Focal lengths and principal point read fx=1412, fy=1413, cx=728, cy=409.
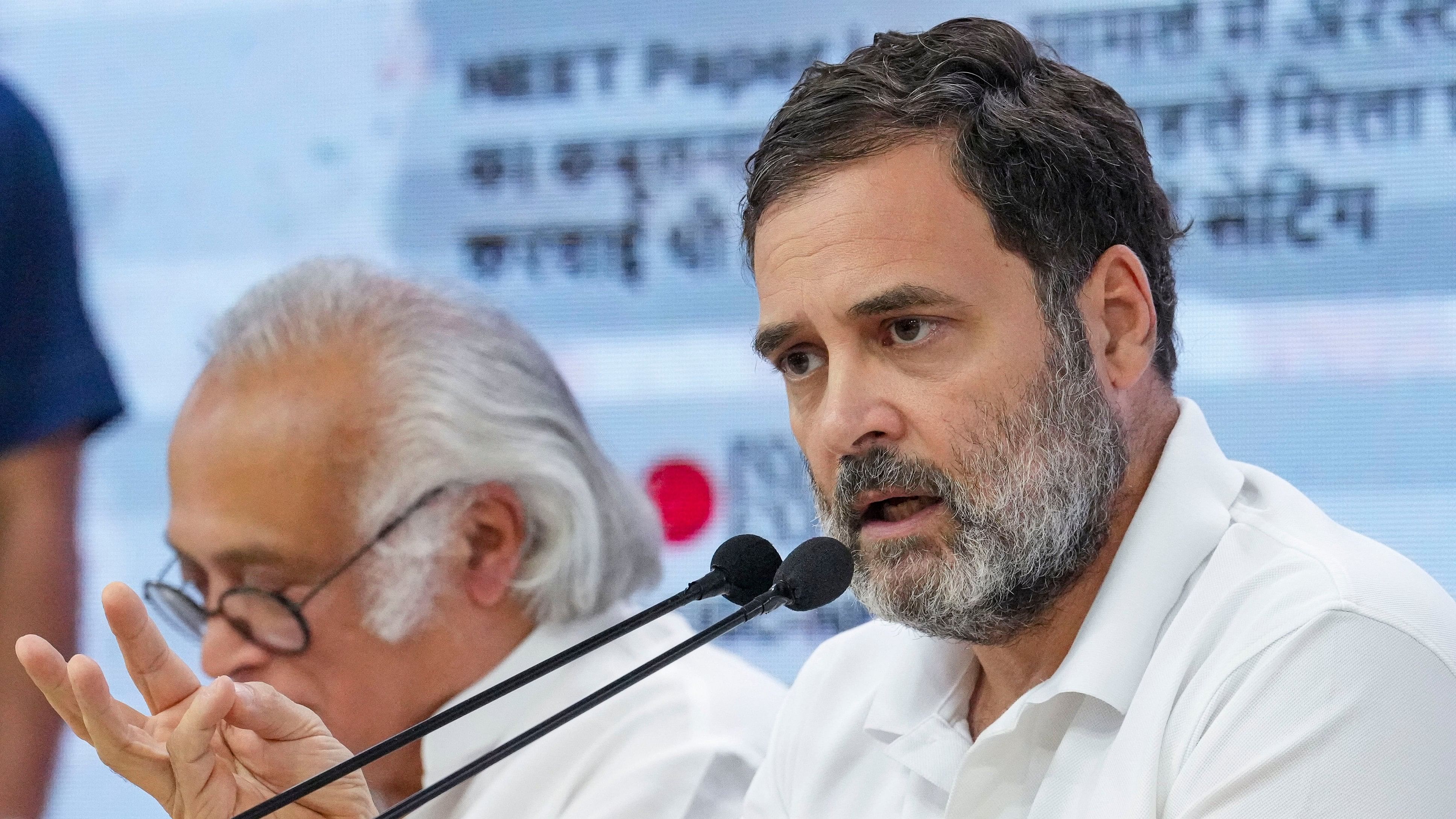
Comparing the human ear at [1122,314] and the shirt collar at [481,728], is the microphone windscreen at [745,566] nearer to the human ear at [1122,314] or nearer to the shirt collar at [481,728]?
the human ear at [1122,314]

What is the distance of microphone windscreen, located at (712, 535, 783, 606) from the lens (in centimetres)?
161

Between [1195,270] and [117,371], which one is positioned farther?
[117,371]

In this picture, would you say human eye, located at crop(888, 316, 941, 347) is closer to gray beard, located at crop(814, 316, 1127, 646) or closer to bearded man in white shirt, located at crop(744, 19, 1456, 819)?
bearded man in white shirt, located at crop(744, 19, 1456, 819)

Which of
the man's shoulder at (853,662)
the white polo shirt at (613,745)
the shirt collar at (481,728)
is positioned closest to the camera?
the man's shoulder at (853,662)

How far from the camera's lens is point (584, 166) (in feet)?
9.41

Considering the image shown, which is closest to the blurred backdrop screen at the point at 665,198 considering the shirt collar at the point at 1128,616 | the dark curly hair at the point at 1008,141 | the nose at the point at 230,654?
the nose at the point at 230,654

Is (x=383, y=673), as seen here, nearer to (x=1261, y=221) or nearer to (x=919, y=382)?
(x=919, y=382)

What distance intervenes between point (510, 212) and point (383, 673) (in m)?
0.98

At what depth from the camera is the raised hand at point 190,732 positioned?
162 centimetres

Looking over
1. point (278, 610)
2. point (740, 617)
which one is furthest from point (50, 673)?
point (278, 610)

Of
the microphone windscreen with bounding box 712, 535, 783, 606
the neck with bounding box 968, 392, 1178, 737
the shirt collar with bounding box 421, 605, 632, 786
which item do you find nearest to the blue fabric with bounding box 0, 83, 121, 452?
the shirt collar with bounding box 421, 605, 632, 786

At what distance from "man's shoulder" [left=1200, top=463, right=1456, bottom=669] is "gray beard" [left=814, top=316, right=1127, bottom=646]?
18cm

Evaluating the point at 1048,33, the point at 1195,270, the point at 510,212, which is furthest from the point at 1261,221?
the point at 510,212

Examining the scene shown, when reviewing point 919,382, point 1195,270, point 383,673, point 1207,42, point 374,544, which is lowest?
point 383,673
